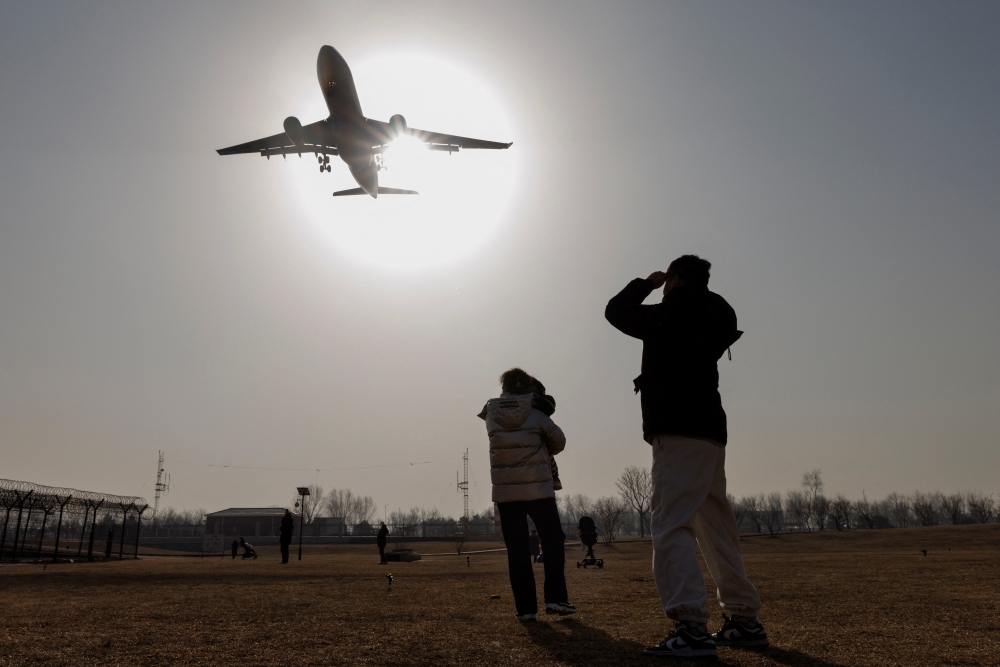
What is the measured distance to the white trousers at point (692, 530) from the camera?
9.66 feet

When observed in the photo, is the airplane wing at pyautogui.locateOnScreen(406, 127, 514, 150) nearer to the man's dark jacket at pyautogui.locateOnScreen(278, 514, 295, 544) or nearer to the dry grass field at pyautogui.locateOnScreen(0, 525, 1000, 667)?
the man's dark jacket at pyautogui.locateOnScreen(278, 514, 295, 544)

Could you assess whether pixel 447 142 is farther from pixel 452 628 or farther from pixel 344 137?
pixel 452 628

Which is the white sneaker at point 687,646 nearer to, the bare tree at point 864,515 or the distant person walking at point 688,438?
the distant person walking at point 688,438

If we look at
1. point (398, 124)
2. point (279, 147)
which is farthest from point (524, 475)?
point (279, 147)

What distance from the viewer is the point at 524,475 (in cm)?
472

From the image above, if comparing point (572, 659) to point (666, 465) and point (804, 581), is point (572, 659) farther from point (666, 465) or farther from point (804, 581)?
point (804, 581)

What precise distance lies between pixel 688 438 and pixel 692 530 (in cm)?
45

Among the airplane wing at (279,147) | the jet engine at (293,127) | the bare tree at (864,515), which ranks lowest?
the bare tree at (864,515)

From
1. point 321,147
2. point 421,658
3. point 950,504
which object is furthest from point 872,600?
point 950,504

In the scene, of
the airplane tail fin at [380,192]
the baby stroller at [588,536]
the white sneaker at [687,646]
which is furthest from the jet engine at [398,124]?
the white sneaker at [687,646]

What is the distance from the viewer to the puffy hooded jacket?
4.71 metres

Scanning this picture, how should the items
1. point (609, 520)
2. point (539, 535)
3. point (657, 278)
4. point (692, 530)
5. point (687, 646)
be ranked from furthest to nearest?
point (609, 520)
point (539, 535)
point (657, 278)
point (692, 530)
point (687, 646)

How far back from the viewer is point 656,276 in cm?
369

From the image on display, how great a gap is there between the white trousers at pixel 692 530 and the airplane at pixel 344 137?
30.3 meters
